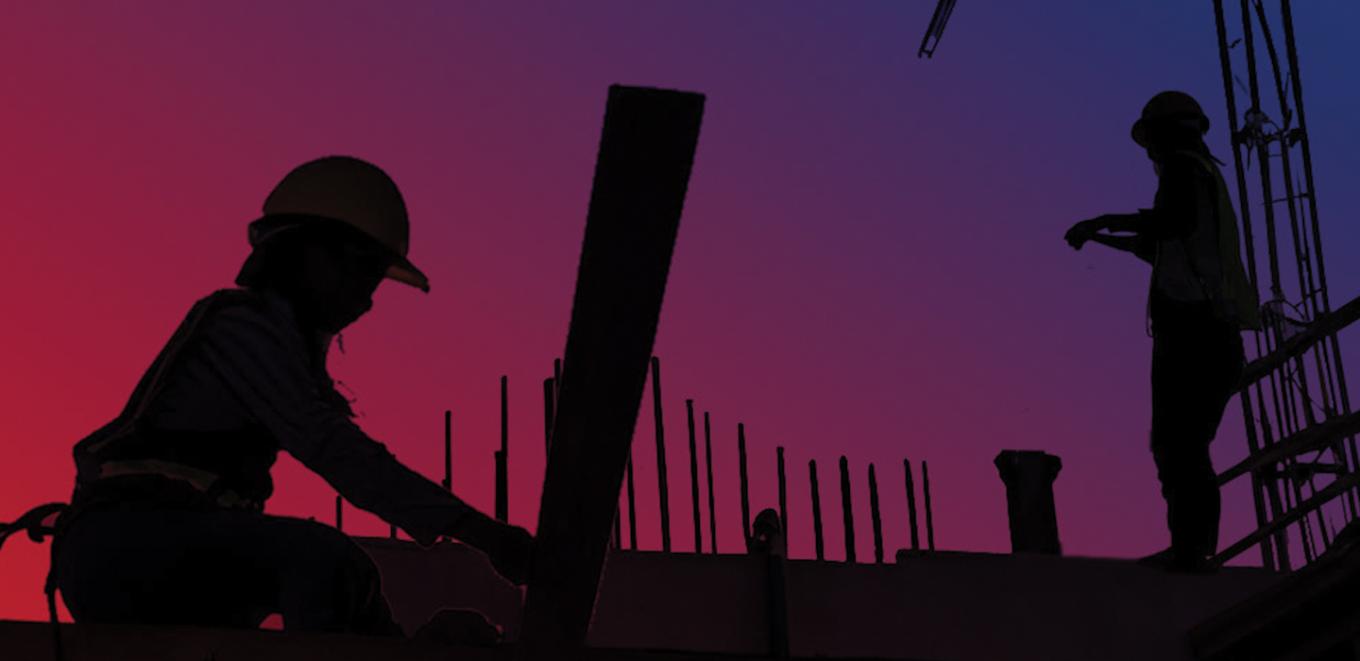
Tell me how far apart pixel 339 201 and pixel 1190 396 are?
14.8 feet

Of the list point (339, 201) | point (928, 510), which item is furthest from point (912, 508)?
point (339, 201)

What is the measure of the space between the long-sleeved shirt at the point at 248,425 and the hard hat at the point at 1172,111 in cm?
468

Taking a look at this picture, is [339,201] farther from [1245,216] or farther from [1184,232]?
[1245,216]

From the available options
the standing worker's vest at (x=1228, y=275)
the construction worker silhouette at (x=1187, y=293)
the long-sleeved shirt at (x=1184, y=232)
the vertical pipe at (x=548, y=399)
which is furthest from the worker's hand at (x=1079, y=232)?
the vertical pipe at (x=548, y=399)

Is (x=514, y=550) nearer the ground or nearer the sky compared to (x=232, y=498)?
nearer the ground

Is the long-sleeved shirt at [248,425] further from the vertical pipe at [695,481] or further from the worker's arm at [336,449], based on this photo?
the vertical pipe at [695,481]

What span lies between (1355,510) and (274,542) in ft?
25.1

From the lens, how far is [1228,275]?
705 cm

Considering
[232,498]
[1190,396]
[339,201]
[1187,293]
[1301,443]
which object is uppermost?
[1187,293]

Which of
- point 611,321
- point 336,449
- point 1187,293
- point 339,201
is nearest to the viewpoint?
point 611,321

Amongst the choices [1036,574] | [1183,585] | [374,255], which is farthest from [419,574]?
[374,255]

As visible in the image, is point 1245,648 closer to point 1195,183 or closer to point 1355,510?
point 1195,183

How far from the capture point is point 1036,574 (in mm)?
7570

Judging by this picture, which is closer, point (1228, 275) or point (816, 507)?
point (1228, 275)
